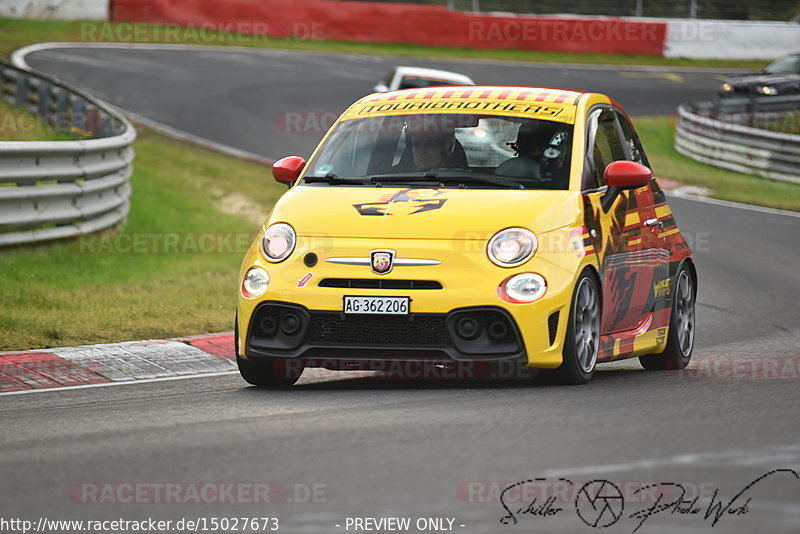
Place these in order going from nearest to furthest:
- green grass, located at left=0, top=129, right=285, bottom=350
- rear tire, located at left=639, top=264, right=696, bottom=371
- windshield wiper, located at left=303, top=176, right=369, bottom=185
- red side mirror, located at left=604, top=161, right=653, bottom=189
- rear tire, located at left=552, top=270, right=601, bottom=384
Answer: rear tire, located at left=552, top=270, right=601, bottom=384, red side mirror, located at left=604, top=161, right=653, bottom=189, windshield wiper, located at left=303, top=176, right=369, bottom=185, rear tire, located at left=639, top=264, right=696, bottom=371, green grass, located at left=0, top=129, right=285, bottom=350

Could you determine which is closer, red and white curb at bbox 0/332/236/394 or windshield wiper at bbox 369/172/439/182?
windshield wiper at bbox 369/172/439/182

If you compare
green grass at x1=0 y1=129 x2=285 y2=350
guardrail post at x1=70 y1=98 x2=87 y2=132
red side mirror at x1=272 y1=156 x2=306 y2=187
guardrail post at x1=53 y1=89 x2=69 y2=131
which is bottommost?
green grass at x1=0 y1=129 x2=285 y2=350

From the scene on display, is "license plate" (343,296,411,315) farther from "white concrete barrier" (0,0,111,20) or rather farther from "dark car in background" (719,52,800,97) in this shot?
"white concrete barrier" (0,0,111,20)

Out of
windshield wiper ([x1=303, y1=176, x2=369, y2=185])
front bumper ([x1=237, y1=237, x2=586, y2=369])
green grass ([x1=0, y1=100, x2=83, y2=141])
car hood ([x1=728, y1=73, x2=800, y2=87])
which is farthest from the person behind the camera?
car hood ([x1=728, y1=73, x2=800, y2=87])

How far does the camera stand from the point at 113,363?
9781mm

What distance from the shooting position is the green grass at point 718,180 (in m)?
24.5

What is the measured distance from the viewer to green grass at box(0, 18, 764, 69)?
125ft

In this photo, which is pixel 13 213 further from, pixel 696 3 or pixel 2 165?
pixel 696 3

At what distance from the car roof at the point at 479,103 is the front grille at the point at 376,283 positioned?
1.63 metres

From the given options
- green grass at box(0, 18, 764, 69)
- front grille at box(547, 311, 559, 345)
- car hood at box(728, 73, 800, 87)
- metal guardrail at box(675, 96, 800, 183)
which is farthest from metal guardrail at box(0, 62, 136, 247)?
green grass at box(0, 18, 764, 69)

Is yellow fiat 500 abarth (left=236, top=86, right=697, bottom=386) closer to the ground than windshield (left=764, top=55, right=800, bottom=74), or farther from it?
farther from it
